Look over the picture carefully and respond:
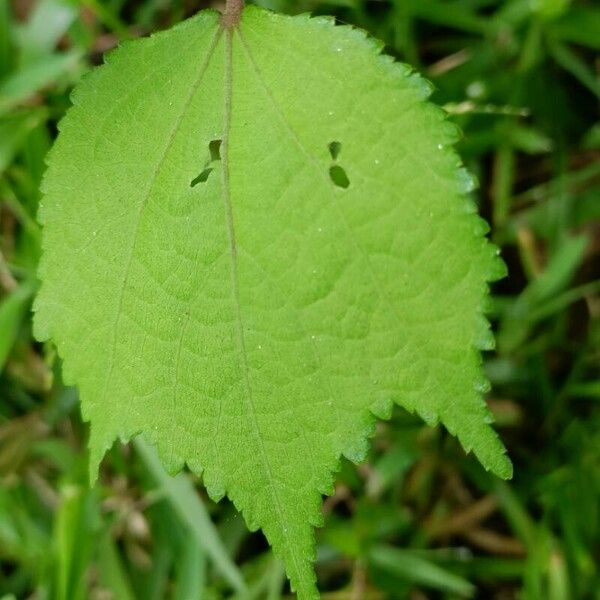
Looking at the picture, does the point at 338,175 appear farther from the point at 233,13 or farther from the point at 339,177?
the point at 233,13

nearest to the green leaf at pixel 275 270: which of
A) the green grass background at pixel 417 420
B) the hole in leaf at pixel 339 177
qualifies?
the hole in leaf at pixel 339 177

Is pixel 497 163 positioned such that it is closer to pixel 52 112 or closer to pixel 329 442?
pixel 52 112

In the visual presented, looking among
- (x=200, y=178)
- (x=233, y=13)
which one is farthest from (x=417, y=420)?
(x=233, y=13)

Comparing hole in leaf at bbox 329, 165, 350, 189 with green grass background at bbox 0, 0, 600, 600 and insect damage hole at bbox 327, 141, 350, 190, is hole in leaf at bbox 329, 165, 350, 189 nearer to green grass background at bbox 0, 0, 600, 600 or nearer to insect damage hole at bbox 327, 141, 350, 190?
insect damage hole at bbox 327, 141, 350, 190

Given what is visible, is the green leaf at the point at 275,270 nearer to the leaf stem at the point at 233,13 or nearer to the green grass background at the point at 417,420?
the leaf stem at the point at 233,13

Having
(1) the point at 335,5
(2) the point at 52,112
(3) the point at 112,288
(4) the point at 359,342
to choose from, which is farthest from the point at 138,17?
(4) the point at 359,342
